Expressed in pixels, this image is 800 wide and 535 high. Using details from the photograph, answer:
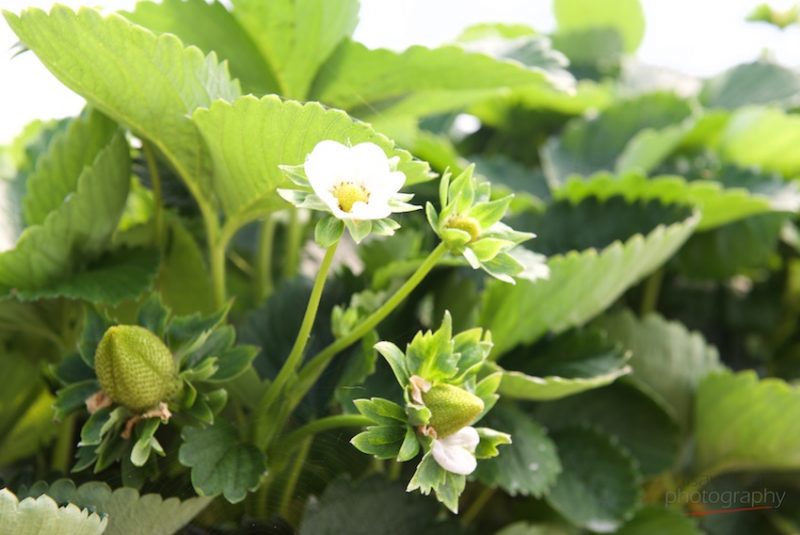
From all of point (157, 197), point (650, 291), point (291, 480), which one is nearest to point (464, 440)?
point (291, 480)

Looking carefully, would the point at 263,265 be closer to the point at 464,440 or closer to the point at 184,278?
the point at 184,278

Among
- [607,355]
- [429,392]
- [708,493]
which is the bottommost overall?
[708,493]

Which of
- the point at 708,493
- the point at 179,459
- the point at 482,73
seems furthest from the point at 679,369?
the point at 179,459

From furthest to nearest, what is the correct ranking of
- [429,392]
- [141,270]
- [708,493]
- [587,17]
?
[587,17] → [708,493] → [141,270] → [429,392]

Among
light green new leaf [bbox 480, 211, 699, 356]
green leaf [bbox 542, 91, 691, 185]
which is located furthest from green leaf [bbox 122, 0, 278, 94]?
green leaf [bbox 542, 91, 691, 185]

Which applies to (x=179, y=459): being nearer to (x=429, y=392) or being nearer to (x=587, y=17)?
(x=429, y=392)

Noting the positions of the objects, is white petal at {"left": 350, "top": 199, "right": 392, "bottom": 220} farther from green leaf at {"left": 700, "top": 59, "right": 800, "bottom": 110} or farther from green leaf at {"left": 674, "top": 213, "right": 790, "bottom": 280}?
green leaf at {"left": 700, "top": 59, "right": 800, "bottom": 110}
